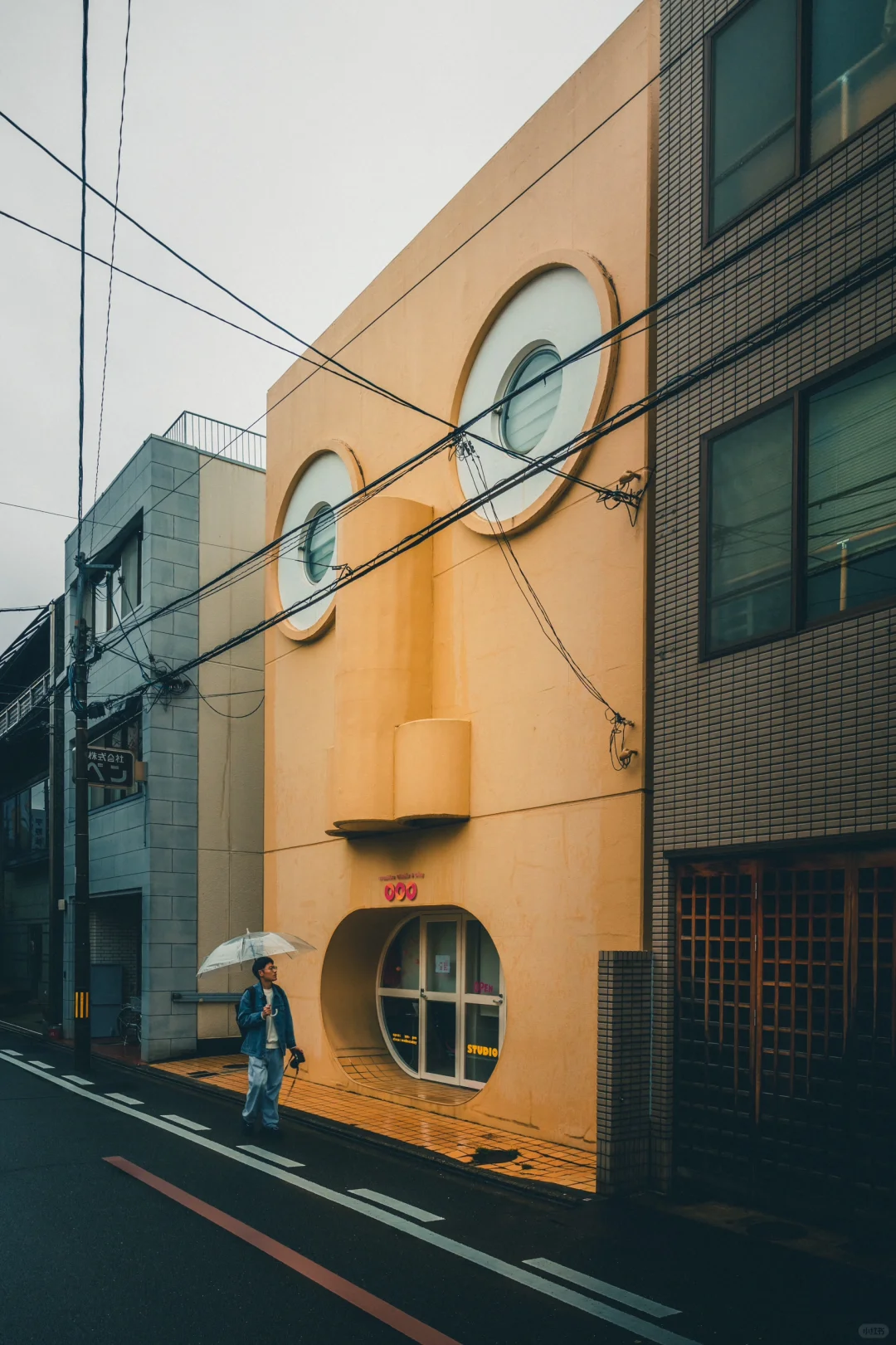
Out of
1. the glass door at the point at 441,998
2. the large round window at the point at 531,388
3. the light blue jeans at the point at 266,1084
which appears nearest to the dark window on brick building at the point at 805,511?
the large round window at the point at 531,388

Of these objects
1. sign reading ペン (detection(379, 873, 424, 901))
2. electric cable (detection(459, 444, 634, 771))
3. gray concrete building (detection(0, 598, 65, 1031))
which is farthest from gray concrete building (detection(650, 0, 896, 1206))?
gray concrete building (detection(0, 598, 65, 1031))

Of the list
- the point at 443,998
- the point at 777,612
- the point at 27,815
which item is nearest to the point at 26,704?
the point at 27,815

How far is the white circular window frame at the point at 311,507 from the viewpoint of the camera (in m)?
15.1

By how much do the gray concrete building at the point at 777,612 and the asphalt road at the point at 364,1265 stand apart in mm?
1048

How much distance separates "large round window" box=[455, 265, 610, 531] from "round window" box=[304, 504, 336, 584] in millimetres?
3259

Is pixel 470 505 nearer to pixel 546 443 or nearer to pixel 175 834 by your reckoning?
pixel 546 443

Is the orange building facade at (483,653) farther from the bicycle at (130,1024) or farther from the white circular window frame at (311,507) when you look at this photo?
the bicycle at (130,1024)

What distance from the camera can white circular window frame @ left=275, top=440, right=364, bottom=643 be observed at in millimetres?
15102

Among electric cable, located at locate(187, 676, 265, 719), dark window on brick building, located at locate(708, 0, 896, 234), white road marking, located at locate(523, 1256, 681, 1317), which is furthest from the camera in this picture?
electric cable, located at locate(187, 676, 265, 719)

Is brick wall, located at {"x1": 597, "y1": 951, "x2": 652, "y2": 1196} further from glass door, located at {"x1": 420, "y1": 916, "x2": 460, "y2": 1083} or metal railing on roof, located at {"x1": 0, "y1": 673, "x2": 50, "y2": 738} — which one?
metal railing on roof, located at {"x1": 0, "y1": 673, "x2": 50, "y2": 738}

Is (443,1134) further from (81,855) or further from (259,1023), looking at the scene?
(81,855)

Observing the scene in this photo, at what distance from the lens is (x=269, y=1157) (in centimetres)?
994

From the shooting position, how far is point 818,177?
8359 mm

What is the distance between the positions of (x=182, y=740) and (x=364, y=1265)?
43.5 feet
